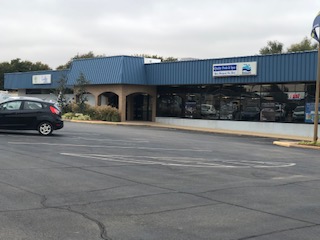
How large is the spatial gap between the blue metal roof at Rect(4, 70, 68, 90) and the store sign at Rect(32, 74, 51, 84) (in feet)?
1.09

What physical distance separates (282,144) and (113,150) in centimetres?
954

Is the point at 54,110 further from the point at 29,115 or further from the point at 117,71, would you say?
the point at 117,71

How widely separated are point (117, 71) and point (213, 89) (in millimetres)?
7806

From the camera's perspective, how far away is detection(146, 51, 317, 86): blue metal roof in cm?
2519

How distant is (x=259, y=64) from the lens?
1082 inches

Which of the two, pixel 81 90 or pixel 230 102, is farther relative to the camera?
pixel 81 90

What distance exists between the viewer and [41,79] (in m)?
46.0

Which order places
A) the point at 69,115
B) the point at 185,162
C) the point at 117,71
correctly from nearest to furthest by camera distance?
the point at 185,162, the point at 117,71, the point at 69,115

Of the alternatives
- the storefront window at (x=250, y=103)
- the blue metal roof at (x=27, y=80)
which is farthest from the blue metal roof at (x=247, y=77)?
the blue metal roof at (x=27, y=80)

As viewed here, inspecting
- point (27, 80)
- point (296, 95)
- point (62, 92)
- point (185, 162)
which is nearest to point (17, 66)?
point (27, 80)

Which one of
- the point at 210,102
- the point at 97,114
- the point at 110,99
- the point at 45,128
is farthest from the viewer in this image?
the point at 110,99

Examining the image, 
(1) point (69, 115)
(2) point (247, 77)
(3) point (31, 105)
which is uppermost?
(2) point (247, 77)

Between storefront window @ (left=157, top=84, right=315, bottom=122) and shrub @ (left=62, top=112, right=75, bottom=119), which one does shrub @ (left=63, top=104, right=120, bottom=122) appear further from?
storefront window @ (left=157, top=84, right=315, bottom=122)

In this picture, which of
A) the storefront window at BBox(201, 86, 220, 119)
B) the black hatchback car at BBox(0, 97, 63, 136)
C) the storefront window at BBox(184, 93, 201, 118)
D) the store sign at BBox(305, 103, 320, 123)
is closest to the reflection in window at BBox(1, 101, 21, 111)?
the black hatchback car at BBox(0, 97, 63, 136)
